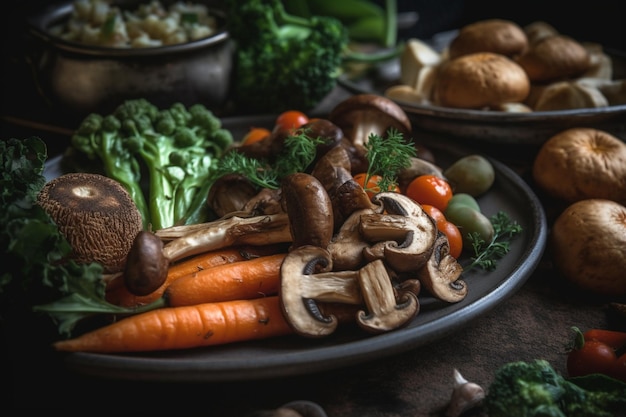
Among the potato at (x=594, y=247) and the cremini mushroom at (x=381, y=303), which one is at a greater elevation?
the cremini mushroom at (x=381, y=303)

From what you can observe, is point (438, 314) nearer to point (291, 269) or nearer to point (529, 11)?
point (291, 269)

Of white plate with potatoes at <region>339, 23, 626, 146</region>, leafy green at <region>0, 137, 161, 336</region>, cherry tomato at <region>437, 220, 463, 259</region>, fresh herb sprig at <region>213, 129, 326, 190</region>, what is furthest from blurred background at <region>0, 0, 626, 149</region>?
cherry tomato at <region>437, 220, 463, 259</region>

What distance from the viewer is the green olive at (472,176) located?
90.3 inches

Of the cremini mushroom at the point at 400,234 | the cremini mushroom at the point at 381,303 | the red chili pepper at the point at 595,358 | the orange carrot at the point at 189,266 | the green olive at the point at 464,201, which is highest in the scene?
the cremini mushroom at the point at 400,234

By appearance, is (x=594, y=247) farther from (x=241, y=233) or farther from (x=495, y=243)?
(x=241, y=233)

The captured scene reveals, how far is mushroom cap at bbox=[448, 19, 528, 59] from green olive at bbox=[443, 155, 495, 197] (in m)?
0.91

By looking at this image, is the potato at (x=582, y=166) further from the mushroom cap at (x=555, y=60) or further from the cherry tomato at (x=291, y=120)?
the cherry tomato at (x=291, y=120)

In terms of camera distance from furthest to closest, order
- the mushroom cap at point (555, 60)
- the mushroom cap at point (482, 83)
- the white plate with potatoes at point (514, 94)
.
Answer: the mushroom cap at point (555, 60) < the mushroom cap at point (482, 83) < the white plate with potatoes at point (514, 94)

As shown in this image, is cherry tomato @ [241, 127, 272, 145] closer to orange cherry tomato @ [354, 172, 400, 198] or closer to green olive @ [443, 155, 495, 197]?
orange cherry tomato @ [354, 172, 400, 198]

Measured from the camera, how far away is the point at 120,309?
4.94 feet

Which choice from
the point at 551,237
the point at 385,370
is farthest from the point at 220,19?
the point at 385,370

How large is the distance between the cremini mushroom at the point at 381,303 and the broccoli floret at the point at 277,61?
1.67 m

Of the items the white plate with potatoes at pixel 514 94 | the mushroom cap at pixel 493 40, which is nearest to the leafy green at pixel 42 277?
the white plate with potatoes at pixel 514 94

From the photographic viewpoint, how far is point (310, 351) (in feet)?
4.79
